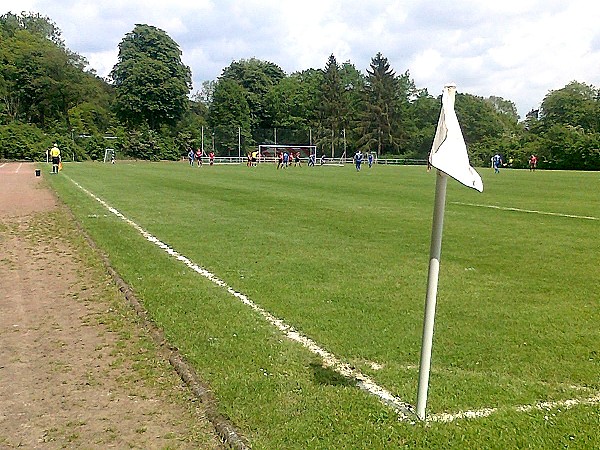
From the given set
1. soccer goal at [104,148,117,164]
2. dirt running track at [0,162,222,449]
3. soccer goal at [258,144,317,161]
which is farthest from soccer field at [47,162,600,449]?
soccer goal at [258,144,317,161]

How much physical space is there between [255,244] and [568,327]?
20.1 ft

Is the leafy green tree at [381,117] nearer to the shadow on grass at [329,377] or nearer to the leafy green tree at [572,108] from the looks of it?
the leafy green tree at [572,108]

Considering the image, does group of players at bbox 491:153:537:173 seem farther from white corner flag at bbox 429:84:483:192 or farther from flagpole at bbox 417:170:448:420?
white corner flag at bbox 429:84:483:192

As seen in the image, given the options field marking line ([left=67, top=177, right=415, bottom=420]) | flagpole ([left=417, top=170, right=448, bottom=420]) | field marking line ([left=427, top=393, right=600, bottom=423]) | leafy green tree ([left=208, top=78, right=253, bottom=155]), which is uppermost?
leafy green tree ([left=208, top=78, right=253, bottom=155])

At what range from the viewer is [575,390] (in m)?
4.67

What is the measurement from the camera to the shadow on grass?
479 cm

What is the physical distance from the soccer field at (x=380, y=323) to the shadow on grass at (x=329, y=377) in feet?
0.07

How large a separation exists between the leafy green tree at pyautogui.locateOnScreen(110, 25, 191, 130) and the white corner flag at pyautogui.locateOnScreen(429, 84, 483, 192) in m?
97.1

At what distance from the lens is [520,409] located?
433 centimetres

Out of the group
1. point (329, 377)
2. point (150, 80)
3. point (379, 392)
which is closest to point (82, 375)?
point (329, 377)

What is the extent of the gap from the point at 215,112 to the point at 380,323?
102377mm

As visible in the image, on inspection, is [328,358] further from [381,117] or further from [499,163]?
[381,117]

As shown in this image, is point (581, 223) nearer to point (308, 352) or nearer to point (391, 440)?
point (308, 352)

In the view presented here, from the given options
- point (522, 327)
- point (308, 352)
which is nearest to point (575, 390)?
point (522, 327)
